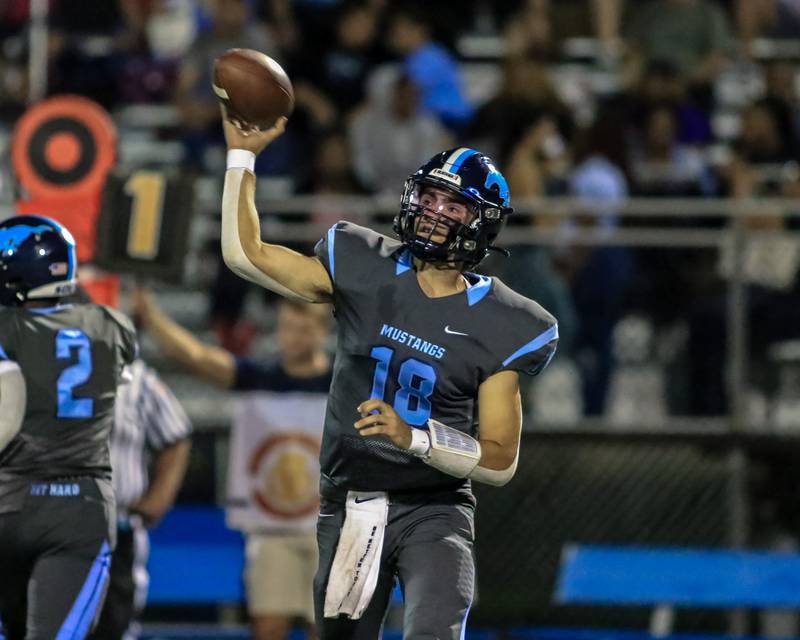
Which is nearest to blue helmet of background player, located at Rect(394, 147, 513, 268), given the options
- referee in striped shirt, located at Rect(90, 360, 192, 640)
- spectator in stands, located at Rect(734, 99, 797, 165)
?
referee in striped shirt, located at Rect(90, 360, 192, 640)

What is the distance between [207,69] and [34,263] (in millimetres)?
4964

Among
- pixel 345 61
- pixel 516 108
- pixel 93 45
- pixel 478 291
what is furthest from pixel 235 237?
pixel 93 45

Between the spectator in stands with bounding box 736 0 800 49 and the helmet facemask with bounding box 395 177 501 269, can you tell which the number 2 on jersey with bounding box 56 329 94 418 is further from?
the spectator in stands with bounding box 736 0 800 49

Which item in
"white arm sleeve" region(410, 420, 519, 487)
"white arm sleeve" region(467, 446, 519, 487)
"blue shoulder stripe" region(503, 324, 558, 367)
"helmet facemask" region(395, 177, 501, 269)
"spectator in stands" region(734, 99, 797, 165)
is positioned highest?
"spectator in stands" region(734, 99, 797, 165)

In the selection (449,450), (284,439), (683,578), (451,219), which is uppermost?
(451,219)

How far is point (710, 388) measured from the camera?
28.7ft

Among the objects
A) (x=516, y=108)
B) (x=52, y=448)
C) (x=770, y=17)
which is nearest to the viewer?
(x=52, y=448)

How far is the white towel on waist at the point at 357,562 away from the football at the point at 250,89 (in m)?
1.21

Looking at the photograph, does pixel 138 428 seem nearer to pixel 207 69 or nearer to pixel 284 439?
pixel 284 439

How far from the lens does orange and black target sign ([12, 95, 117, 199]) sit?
7.05 m

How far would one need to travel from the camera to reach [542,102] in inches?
400

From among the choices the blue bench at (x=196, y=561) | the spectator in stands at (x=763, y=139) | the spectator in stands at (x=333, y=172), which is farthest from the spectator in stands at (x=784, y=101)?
the blue bench at (x=196, y=561)

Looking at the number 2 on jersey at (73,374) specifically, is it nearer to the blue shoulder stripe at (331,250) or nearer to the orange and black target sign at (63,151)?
the blue shoulder stripe at (331,250)

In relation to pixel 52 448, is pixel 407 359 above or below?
above
